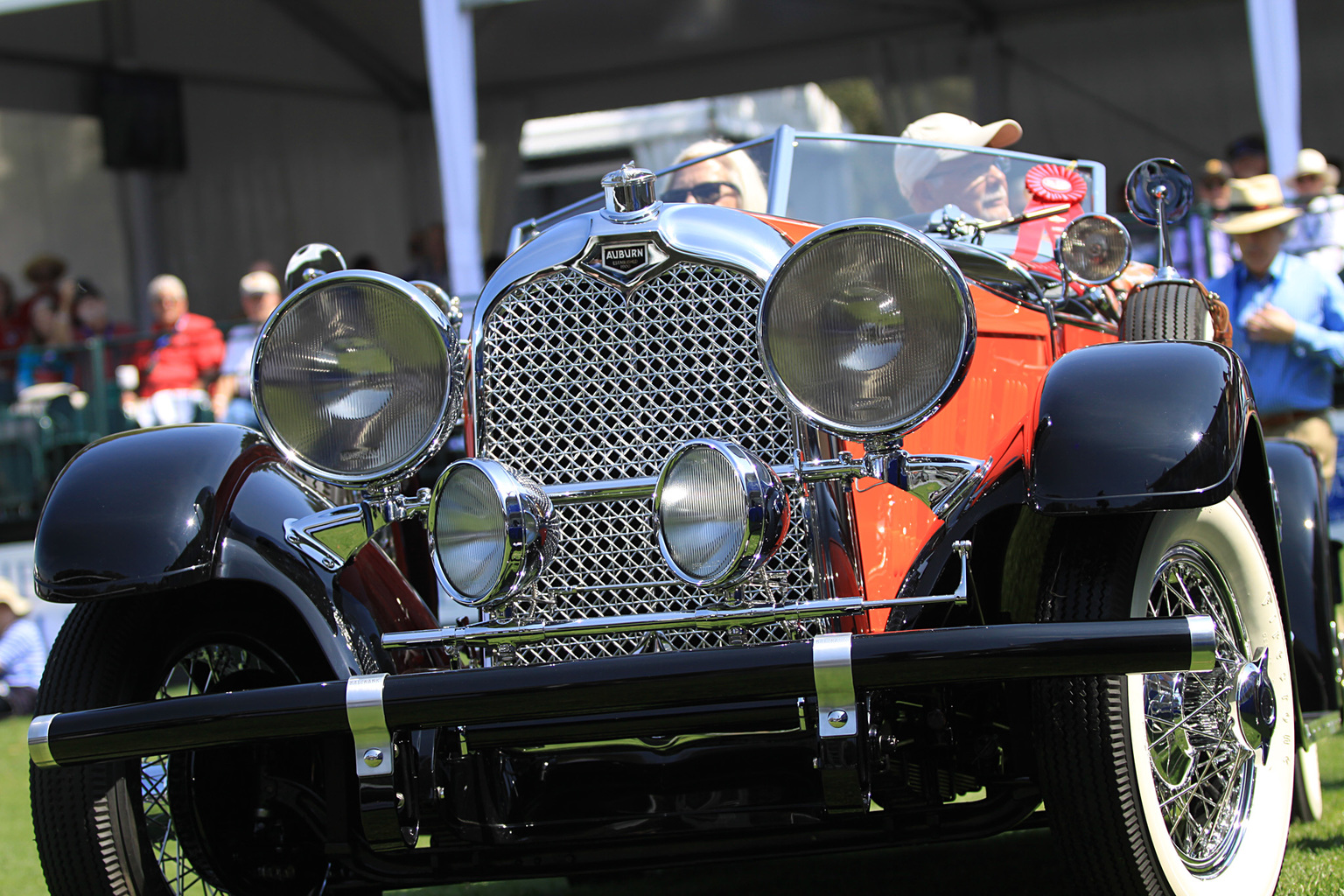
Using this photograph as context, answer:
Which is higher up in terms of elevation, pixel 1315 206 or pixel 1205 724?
pixel 1315 206

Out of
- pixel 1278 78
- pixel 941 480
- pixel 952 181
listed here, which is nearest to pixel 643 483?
pixel 941 480

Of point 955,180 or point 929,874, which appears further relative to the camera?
point 955,180

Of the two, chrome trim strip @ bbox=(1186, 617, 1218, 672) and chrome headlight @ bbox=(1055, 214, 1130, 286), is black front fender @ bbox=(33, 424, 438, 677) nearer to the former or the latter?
chrome trim strip @ bbox=(1186, 617, 1218, 672)

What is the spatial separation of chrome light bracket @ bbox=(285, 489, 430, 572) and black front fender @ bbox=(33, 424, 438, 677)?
2 centimetres

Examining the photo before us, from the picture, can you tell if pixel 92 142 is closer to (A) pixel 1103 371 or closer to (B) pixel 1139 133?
(B) pixel 1139 133

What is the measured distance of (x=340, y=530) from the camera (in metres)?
2.67

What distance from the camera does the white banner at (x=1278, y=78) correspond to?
313 inches

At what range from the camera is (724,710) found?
2320 millimetres

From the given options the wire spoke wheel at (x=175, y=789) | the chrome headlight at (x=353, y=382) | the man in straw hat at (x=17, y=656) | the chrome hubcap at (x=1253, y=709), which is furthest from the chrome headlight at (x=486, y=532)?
the man in straw hat at (x=17, y=656)

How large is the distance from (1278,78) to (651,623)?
6.93 meters

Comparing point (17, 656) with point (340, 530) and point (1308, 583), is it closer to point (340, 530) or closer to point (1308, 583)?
point (340, 530)

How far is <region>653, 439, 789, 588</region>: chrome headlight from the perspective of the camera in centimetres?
234

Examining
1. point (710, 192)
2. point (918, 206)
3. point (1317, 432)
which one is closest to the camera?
point (710, 192)

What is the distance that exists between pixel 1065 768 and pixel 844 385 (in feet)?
2.33
